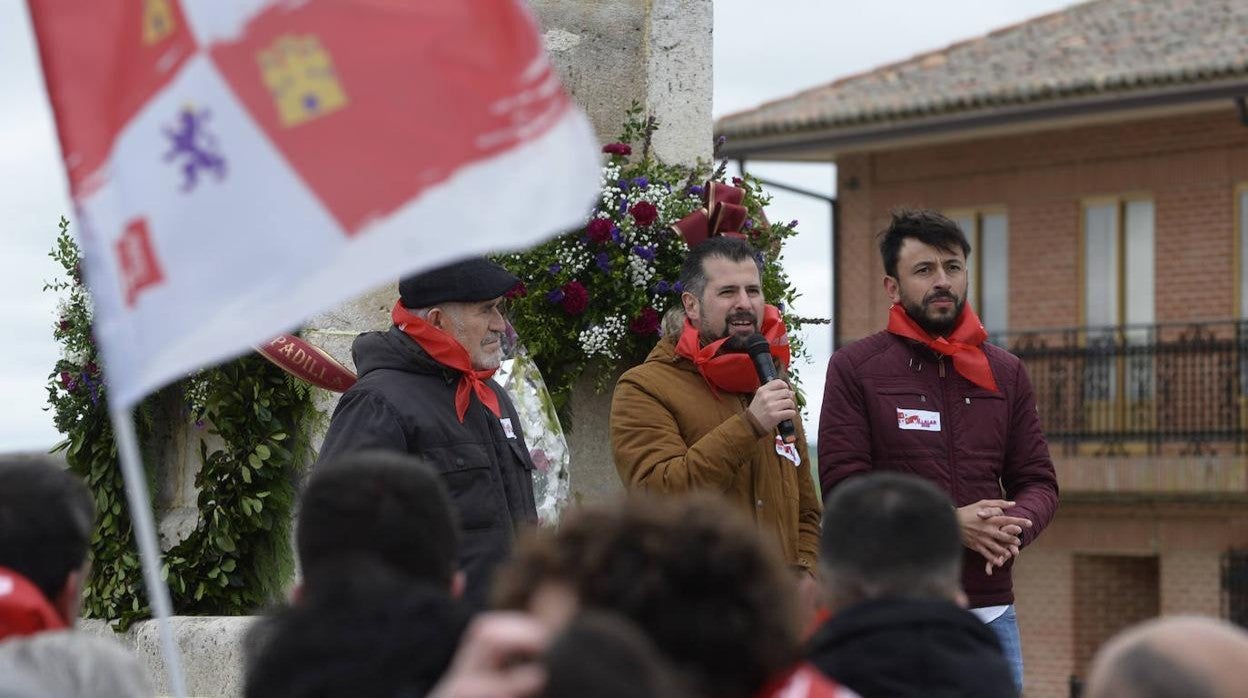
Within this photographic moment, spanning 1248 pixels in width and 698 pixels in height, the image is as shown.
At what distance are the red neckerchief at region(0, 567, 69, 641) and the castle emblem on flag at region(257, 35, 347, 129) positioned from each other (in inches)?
35.8

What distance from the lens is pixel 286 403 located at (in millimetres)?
7188

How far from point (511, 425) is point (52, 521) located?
253 cm

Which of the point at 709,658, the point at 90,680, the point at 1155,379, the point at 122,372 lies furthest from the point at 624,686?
the point at 1155,379

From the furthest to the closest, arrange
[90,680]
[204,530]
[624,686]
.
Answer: [204,530], [90,680], [624,686]

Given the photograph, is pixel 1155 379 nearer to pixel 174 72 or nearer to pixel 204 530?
pixel 204 530

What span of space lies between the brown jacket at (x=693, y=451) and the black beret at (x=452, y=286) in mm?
632

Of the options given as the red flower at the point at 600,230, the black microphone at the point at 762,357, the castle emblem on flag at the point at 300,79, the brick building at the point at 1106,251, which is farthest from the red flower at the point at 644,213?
the brick building at the point at 1106,251

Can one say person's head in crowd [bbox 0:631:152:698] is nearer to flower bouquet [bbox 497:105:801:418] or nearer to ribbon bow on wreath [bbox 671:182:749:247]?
ribbon bow on wreath [bbox 671:182:749:247]

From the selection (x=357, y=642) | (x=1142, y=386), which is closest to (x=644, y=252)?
(x=357, y=642)

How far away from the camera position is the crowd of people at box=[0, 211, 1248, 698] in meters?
2.50

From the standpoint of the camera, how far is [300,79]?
3.44m

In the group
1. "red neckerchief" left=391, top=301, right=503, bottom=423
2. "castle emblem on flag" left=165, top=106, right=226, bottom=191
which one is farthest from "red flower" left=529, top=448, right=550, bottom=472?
"castle emblem on flag" left=165, top=106, right=226, bottom=191

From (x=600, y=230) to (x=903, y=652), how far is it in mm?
3813

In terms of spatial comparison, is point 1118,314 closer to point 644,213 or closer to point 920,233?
point 644,213
